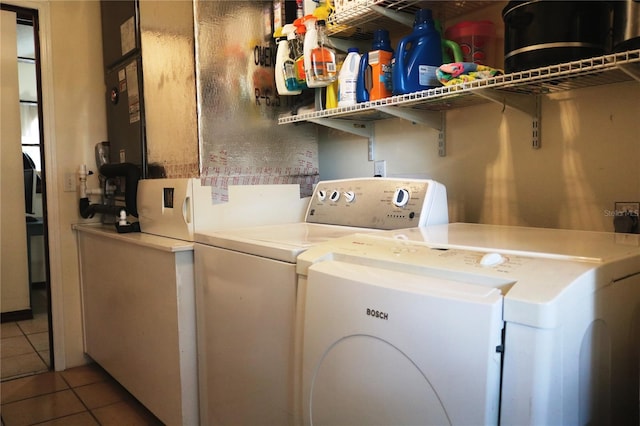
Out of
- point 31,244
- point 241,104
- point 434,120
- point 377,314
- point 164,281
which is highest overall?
point 241,104

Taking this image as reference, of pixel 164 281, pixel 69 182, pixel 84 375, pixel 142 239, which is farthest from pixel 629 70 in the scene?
pixel 84 375

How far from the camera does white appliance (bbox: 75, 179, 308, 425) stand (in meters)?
1.78

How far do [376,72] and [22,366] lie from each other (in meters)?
2.72

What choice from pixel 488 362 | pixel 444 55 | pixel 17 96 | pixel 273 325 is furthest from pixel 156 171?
pixel 17 96

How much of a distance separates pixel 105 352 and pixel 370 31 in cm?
214

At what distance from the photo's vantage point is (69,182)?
2.74 meters

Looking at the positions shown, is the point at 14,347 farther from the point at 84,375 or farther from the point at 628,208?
the point at 628,208

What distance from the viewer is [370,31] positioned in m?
1.99

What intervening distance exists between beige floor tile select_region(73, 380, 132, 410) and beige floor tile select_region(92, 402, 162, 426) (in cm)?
5

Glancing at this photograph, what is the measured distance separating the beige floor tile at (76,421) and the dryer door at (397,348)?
152cm

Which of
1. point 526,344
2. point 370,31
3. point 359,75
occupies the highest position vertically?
point 370,31

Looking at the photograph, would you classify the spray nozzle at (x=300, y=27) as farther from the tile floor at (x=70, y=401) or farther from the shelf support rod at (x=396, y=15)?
the tile floor at (x=70, y=401)

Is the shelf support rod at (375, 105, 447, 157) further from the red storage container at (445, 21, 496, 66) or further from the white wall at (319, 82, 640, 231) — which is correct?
the red storage container at (445, 21, 496, 66)

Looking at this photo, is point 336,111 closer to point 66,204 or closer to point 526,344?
point 526,344
